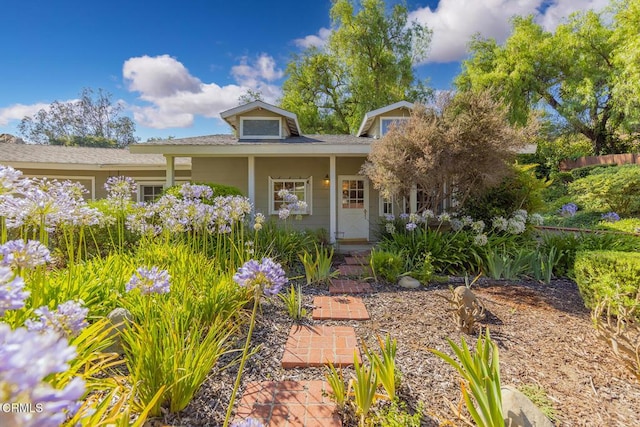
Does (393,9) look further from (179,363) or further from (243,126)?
(179,363)

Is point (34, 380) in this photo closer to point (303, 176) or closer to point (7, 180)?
point (7, 180)

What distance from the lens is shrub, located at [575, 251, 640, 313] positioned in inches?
135

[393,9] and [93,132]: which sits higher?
[393,9]

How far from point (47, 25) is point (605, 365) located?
1816cm

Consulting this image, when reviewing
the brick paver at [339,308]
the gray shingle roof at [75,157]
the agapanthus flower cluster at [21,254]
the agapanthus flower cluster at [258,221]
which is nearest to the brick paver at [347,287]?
the brick paver at [339,308]

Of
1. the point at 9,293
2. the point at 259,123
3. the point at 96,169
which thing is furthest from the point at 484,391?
the point at 96,169

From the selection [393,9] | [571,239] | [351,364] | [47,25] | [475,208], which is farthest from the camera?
[393,9]

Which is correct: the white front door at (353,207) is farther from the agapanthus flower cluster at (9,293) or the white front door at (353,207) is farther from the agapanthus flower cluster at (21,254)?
the agapanthus flower cluster at (9,293)

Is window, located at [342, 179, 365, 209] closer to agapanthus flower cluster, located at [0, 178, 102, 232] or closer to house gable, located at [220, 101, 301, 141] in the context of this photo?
house gable, located at [220, 101, 301, 141]

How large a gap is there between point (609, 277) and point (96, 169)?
14.2 metres

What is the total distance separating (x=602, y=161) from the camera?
1558cm

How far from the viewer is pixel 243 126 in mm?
9781

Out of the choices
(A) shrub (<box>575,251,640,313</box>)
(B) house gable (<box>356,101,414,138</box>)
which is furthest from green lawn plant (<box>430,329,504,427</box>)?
(B) house gable (<box>356,101,414,138</box>)

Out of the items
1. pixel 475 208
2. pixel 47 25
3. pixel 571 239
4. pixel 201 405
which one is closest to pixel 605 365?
pixel 201 405
